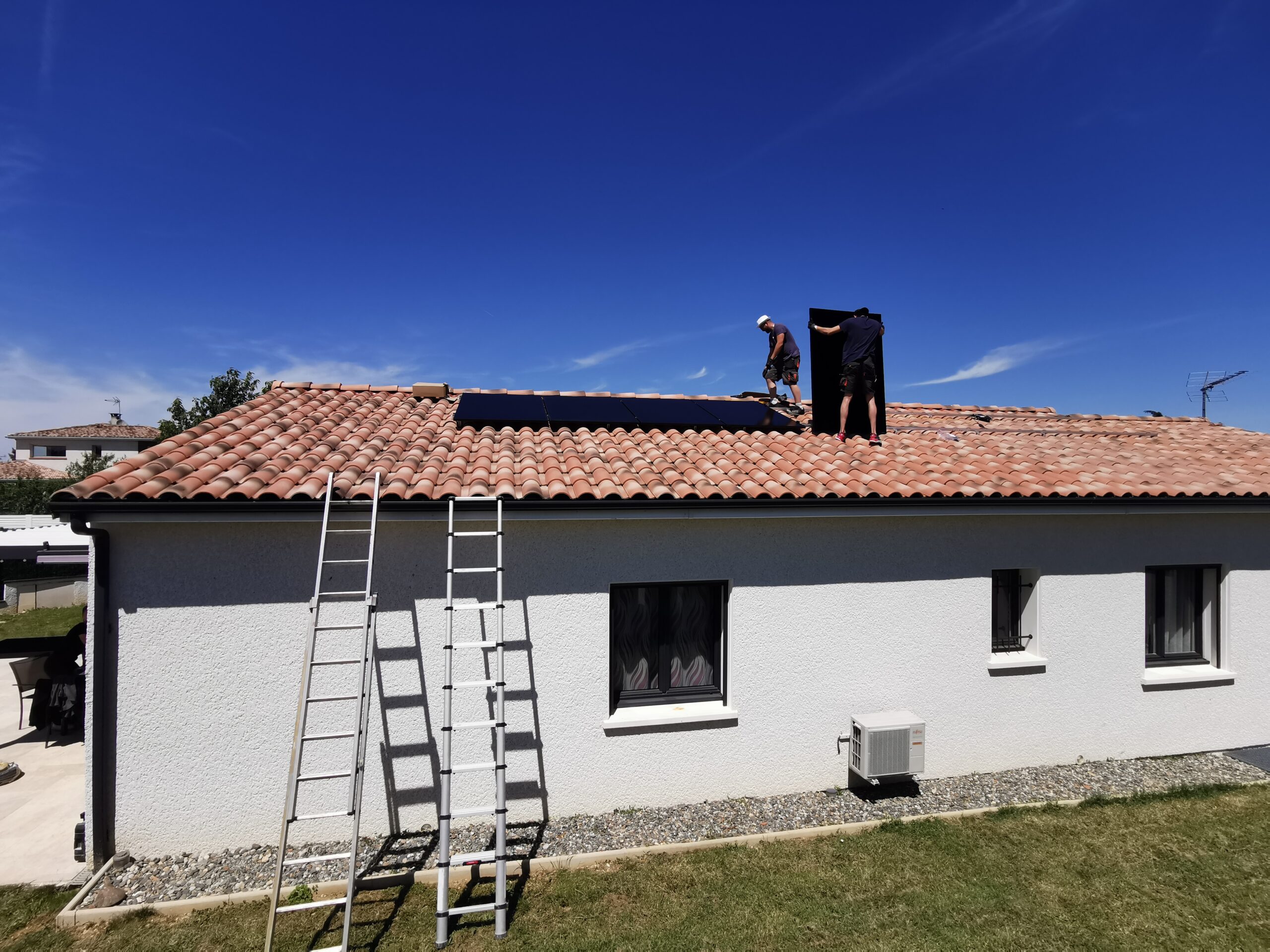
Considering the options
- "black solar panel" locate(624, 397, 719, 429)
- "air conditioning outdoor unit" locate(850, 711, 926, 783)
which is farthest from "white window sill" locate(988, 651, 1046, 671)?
"black solar panel" locate(624, 397, 719, 429)

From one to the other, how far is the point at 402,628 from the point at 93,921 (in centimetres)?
322

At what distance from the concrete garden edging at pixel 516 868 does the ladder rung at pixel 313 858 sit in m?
0.22

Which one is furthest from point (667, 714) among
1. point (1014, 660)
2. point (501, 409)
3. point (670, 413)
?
point (501, 409)

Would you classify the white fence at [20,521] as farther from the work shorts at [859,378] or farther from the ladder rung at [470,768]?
the work shorts at [859,378]

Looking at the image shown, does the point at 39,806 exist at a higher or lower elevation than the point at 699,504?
lower

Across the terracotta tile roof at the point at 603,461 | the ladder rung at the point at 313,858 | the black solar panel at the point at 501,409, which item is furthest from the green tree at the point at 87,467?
the ladder rung at the point at 313,858

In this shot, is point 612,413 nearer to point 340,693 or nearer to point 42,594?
point 340,693

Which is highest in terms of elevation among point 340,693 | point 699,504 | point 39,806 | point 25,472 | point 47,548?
point 25,472

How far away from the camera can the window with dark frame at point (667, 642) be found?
21.9 ft

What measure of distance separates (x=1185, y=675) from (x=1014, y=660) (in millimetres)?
2813

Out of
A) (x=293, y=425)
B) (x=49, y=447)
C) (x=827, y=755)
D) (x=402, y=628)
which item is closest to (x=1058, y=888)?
(x=827, y=755)

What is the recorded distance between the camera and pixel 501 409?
912 centimetres

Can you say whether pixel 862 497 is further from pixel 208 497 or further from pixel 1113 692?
pixel 208 497

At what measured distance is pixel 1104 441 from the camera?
404 inches
